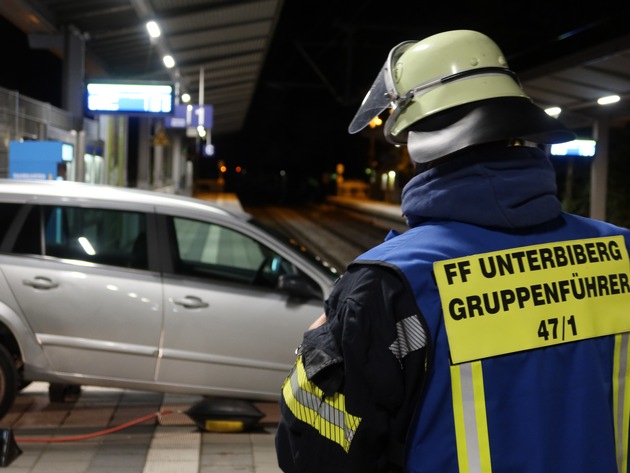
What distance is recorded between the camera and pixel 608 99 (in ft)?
52.4

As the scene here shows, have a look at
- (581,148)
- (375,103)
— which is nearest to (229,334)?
(375,103)

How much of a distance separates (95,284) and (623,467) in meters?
5.06

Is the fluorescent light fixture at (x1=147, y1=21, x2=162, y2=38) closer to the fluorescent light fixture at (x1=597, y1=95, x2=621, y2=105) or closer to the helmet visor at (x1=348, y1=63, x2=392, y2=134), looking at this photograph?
the fluorescent light fixture at (x1=597, y1=95, x2=621, y2=105)

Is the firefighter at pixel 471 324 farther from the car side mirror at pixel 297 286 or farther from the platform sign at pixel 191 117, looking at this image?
the platform sign at pixel 191 117

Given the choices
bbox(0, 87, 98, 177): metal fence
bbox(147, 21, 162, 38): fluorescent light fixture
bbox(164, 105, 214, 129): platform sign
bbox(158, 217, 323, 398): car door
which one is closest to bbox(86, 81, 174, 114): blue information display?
bbox(0, 87, 98, 177): metal fence

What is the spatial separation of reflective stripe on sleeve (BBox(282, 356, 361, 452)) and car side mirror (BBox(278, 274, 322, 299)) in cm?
467

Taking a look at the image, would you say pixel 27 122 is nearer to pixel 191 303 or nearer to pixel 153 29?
pixel 153 29

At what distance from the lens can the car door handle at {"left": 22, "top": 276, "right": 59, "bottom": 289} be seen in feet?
21.3

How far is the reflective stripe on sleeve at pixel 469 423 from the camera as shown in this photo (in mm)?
1757

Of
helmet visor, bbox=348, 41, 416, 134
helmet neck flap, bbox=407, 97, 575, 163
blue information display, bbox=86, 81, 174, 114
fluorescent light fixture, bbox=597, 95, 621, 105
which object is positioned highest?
fluorescent light fixture, bbox=597, 95, 621, 105

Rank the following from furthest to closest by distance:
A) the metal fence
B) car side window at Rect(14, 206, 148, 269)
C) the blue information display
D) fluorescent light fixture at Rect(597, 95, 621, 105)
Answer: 1. fluorescent light fixture at Rect(597, 95, 621, 105)
2. the blue information display
3. the metal fence
4. car side window at Rect(14, 206, 148, 269)

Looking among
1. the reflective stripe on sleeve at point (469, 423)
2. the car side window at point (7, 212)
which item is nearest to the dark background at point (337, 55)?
the car side window at point (7, 212)

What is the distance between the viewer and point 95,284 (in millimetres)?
6527

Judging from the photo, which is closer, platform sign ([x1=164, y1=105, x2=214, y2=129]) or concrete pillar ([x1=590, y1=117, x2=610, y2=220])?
concrete pillar ([x1=590, y1=117, x2=610, y2=220])
